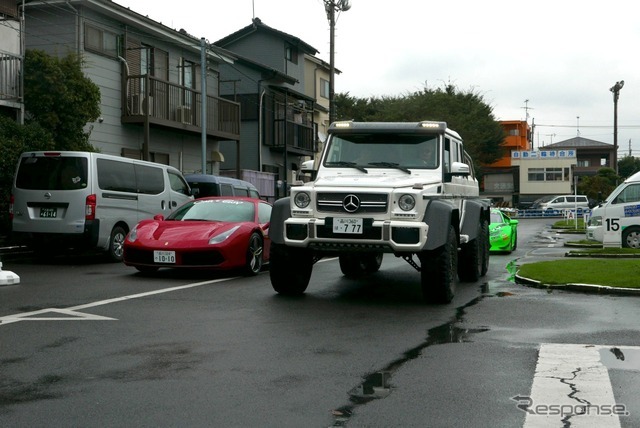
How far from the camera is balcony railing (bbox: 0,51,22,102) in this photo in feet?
64.7

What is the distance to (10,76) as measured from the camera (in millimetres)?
20125

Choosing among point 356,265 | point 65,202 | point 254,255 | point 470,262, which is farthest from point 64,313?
point 65,202

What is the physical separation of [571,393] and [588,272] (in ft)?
26.0

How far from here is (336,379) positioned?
5.61 metres

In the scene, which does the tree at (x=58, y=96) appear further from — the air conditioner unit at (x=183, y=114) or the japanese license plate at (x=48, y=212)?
the air conditioner unit at (x=183, y=114)

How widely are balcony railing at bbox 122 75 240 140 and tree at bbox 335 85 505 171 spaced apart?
92.9 ft

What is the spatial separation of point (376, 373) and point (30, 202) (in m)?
11.3

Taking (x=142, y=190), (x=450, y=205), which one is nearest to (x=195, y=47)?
(x=142, y=190)

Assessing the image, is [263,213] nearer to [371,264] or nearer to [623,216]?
[371,264]

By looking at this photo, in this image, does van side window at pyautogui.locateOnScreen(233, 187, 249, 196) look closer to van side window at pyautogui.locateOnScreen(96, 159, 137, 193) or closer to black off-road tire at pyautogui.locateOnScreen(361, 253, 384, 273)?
van side window at pyautogui.locateOnScreen(96, 159, 137, 193)

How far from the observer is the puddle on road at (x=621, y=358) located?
6082 mm

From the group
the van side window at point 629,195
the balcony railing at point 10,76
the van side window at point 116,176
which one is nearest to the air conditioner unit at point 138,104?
the balcony railing at point 10,76

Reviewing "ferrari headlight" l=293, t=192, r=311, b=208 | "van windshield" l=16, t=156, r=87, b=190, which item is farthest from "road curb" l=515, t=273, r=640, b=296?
"van windshield" l=16, t=156, r=87, b=190

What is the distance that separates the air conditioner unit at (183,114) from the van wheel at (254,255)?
49.0ft
